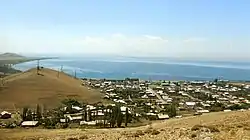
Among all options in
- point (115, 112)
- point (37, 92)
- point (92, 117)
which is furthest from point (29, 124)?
point (37, 92)

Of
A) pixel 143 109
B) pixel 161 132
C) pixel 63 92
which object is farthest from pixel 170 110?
pixel 161 132

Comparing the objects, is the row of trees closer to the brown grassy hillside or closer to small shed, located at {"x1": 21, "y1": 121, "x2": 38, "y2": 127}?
small shed, located at {"x1": 21, "y1": 121, "x2": 38, "y2": 127}

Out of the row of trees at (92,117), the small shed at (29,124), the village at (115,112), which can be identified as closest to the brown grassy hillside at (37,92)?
the village at (115,112)

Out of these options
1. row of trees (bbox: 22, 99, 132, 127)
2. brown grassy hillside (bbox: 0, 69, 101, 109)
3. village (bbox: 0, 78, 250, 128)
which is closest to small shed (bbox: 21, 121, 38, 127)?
village (bbox: 0, 78, 250, 128)

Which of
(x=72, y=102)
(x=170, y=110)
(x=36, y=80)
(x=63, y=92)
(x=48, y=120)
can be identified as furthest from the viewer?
(x=36, y=80)

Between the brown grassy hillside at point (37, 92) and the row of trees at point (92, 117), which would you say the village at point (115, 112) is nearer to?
the row of trees at point (92, 117)

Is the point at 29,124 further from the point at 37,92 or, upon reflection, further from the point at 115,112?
the point at 37,92

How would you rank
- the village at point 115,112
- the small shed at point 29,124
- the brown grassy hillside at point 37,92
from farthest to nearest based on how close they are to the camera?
1. the brown grassy hillside at point 37,92
2. the village at point 115,112
3. the small shed at point 29,124

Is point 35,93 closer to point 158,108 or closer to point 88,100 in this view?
point 88,100
